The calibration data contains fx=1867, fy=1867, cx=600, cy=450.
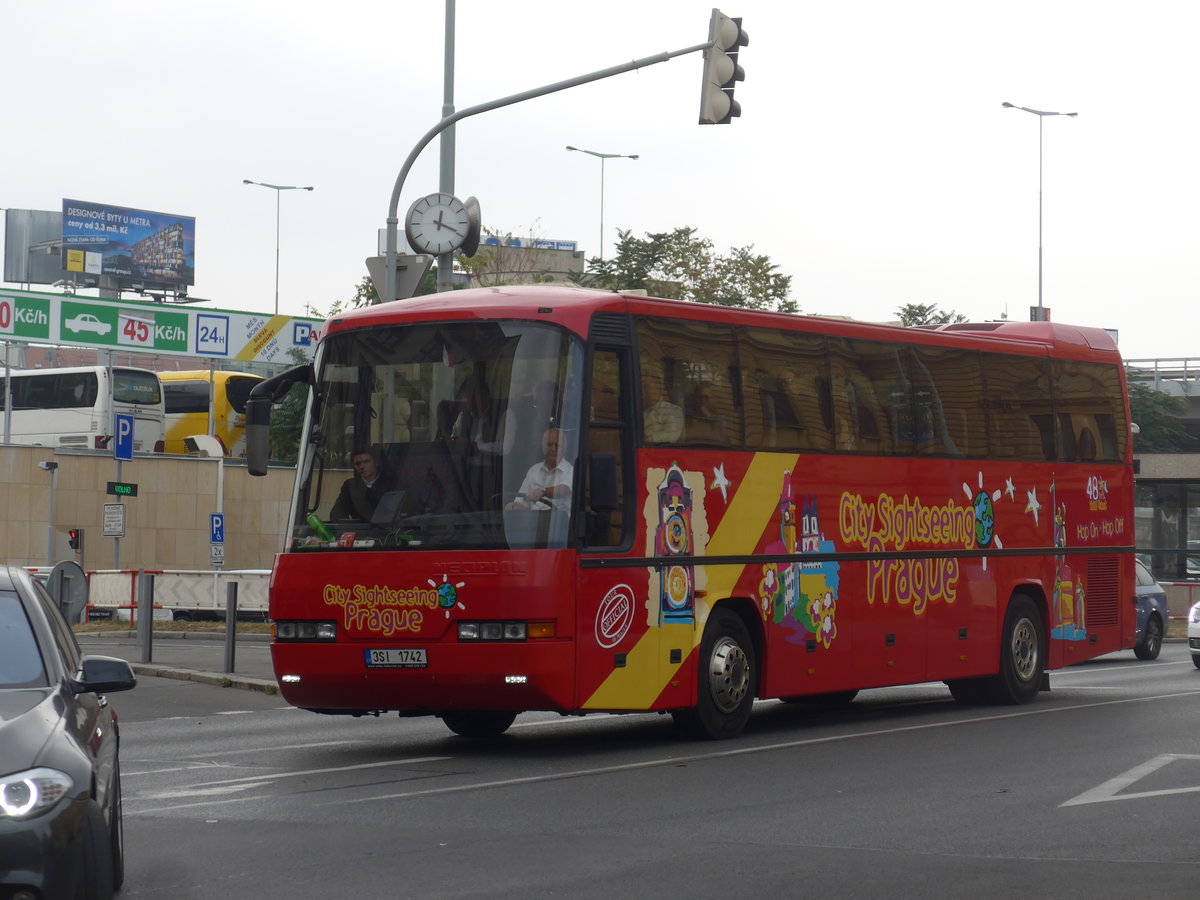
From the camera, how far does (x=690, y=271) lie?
212ft

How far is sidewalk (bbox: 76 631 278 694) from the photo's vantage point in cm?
2100

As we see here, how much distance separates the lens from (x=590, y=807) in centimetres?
1024

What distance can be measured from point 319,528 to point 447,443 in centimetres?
121

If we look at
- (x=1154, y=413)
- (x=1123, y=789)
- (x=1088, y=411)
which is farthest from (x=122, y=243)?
(x=1123, y=789)

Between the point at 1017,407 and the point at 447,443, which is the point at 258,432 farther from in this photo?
the point at 1017,407

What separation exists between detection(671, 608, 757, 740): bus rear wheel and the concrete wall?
28.6 m

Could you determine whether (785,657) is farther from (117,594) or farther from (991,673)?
(117,594)

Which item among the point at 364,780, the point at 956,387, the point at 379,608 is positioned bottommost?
the point at 364,780

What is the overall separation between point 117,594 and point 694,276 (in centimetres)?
3239

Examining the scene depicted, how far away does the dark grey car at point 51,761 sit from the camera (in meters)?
5.64

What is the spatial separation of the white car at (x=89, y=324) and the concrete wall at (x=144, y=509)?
3000 millimetres

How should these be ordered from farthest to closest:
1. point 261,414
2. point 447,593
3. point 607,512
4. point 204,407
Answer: point 204,407 → point 261,414 → point 607,512 → point 447,593

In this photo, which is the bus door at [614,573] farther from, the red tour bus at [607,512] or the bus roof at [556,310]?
the bus roof at [556,310]

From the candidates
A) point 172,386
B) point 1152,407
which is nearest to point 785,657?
point 172,386
